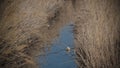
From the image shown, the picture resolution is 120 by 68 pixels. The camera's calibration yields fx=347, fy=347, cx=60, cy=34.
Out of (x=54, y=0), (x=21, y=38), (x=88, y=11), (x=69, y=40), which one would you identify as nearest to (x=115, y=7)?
(x=88, y=11)

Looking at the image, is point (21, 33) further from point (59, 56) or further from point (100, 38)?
Result: point (100, 38)

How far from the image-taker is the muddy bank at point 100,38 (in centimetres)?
302

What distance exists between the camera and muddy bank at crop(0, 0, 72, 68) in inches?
110

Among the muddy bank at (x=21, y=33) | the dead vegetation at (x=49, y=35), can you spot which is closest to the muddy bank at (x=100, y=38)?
the dead vegetation at (x=49, y=35)

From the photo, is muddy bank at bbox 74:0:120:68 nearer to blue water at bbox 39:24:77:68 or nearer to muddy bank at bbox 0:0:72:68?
blue water at bbox 39:24:77:68

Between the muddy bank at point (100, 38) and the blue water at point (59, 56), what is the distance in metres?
0.12

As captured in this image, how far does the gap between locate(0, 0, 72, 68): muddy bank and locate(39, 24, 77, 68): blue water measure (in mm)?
84

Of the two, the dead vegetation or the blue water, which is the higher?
the dead vegetation

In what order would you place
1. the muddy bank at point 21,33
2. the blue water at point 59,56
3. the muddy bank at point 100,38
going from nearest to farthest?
the muddy bank at point 21,33, the muddy bank at point 100,38, the blue water at point 59,56

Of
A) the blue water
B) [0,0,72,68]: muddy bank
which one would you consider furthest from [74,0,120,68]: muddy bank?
[0,0,72,68]: muddy bank

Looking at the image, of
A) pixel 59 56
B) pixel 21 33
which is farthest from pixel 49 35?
pixel 21 33

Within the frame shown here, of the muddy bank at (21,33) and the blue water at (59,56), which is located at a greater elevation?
the muddy bank at (21,33)

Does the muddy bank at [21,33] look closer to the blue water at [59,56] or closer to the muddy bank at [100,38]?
the blue water at [59,56]

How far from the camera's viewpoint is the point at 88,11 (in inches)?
143
